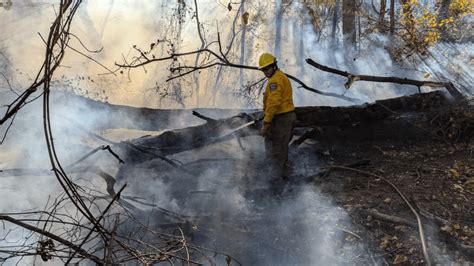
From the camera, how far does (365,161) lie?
21.4ft

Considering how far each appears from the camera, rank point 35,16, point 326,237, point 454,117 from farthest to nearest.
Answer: point 35,16
point 454,117
point 326,237

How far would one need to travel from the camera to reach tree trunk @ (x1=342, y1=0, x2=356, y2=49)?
13195 millimetres

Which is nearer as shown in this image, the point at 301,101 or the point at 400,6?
the point at 301,101

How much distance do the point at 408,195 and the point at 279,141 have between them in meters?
1.98

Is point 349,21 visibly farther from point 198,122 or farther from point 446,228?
point 446,228

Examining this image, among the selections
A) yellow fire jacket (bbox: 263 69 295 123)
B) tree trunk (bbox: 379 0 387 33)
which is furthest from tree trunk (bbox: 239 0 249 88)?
yellow fire jacket (bbox: 263 69 295 123)

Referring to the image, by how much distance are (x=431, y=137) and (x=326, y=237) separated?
349 centimetres

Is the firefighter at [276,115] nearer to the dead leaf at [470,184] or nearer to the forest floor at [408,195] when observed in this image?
the forest floor at [408,195]

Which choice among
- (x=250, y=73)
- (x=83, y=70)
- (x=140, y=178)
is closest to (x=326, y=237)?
(x=140, y=178)

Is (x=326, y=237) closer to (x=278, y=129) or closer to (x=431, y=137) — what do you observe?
(x=278, y=129)

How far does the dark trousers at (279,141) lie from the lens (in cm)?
620

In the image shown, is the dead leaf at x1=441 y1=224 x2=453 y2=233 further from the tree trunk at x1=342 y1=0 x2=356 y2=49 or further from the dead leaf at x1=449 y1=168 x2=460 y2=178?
the tree trunk at x1=342 y1=0 x2=356 y2=49

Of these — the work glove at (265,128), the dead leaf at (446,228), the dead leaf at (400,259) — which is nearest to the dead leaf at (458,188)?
the dead leaf at (446,228)

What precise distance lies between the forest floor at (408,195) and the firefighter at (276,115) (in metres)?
0.70
